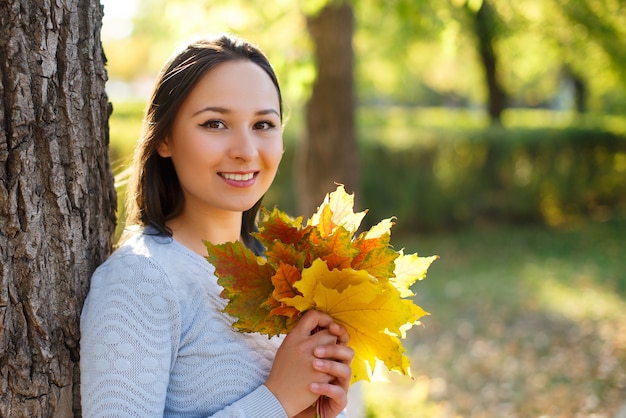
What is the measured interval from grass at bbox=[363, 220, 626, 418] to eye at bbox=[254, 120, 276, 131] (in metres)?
3.00

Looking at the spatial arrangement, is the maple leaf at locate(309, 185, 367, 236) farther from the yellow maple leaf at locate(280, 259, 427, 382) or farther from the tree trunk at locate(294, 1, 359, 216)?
the tree trunk at locate(294, 1, 359, 216)

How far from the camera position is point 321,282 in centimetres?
177

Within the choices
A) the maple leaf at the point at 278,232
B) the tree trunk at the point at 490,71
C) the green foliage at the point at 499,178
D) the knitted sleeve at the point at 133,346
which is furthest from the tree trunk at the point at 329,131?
the tree trunk at the point at 490,71

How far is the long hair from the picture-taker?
78.2 inches

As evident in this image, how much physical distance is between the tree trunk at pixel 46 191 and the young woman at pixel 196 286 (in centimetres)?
10

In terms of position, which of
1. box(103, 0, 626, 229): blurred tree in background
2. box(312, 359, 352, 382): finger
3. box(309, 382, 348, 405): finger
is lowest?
box(309, 382, 348, 405): finger

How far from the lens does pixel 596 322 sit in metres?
7.43

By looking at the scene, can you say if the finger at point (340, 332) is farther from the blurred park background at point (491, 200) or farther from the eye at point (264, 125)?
the blurred park background at point (491, 200)

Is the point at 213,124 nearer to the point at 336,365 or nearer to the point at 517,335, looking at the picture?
the point at 336,365

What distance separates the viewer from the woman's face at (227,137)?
1958 millimetres

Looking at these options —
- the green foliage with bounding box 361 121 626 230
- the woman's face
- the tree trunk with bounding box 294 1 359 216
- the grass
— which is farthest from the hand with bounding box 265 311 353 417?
the green foliage with bounding box 361 121 626 230

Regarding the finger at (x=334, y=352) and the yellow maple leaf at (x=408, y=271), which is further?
the yellow maple leaf at (x=408, y=271)

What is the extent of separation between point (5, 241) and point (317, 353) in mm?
800

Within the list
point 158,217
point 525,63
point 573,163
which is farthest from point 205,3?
point 525,63
